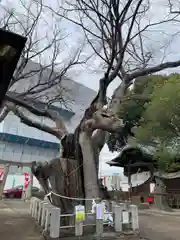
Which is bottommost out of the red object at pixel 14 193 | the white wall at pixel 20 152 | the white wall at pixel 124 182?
the red object at pixel 14 193

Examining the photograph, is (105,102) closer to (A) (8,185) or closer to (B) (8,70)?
(B) (8,70)

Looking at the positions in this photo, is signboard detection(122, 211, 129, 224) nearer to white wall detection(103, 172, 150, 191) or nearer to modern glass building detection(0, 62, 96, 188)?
white wall detection(103, 172, 150, 191)

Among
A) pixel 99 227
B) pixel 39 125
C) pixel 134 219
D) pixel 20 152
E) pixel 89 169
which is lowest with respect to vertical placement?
pixel 99 227

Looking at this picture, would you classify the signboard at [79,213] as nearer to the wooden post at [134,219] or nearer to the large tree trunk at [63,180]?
the large tree trunk at [63,180]

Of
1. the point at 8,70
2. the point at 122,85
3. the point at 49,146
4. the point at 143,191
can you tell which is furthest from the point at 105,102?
the point at 49,146

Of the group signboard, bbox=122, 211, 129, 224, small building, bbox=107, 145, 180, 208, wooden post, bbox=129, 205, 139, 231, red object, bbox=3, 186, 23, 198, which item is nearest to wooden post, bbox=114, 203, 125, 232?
signboard, bbox=122, 211, 129, 224

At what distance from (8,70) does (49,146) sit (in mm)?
39594

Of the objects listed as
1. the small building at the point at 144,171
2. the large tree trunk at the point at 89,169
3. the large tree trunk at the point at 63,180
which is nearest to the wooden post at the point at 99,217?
the large tree trunk at the point at 89,169

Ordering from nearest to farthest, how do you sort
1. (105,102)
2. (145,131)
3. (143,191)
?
(105,102) → (145,131) → (143,191)

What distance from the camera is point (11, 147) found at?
1500 inches

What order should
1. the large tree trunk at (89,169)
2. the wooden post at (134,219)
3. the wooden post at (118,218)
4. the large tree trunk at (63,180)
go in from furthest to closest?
1. the large tree trunk at (63,180)
2. the large tree trunk at (89,169)
3. the wooden post at (134,219)
4. the wooden post at (118,218)

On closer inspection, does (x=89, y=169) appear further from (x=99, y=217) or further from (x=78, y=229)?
(x=78, y=229)

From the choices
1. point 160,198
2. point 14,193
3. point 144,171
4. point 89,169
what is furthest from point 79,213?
point 14,193

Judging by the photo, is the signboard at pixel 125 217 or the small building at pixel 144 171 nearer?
the signboard at pixel 125 217
